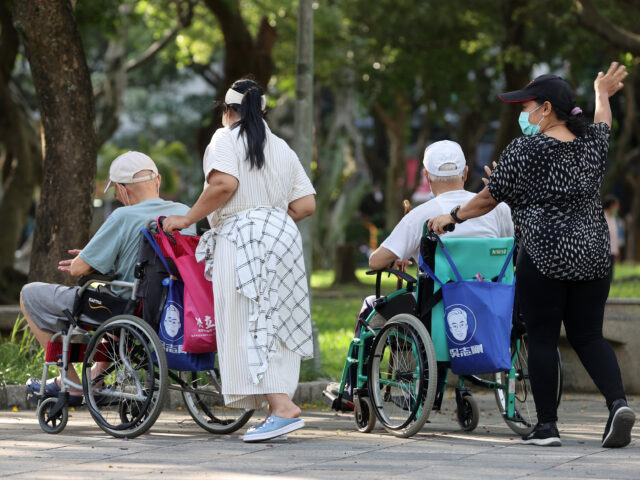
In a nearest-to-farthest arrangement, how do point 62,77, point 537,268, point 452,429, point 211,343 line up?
point 537,268 → point 211,343 → point 452,429 → point 62,77

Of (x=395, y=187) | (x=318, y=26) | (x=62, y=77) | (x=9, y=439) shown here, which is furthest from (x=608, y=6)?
(x=9, y=439)

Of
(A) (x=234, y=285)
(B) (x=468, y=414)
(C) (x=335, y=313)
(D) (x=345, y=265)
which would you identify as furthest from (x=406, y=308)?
(D) (x=345, y=265)

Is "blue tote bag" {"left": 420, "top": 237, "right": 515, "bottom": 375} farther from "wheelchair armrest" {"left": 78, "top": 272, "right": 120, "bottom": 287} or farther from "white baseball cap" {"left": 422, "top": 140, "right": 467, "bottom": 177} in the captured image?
"wheelchair armrest" {"left": 78, "top": 272, "right": 120, "bottom": 287}

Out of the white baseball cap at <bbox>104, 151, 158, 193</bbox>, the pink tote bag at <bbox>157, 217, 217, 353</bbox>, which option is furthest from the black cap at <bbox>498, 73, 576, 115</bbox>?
the white baseball cap at <bbox>104, 151, 158, 193</bbox>

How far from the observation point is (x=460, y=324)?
6.39 meters

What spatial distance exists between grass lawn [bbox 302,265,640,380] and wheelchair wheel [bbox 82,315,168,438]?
8.52 ft

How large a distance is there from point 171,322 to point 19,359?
2.50m

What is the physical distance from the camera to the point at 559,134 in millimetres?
6227

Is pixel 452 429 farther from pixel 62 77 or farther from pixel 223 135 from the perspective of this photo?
pixel 62 77

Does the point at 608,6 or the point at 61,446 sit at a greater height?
the point at 608,6

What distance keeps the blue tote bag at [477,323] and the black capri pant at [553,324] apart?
0.52 feet

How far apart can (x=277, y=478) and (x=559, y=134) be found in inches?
95.3

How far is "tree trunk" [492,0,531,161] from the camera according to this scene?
64.8ft

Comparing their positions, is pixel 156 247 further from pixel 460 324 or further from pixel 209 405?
pixel 460 324
